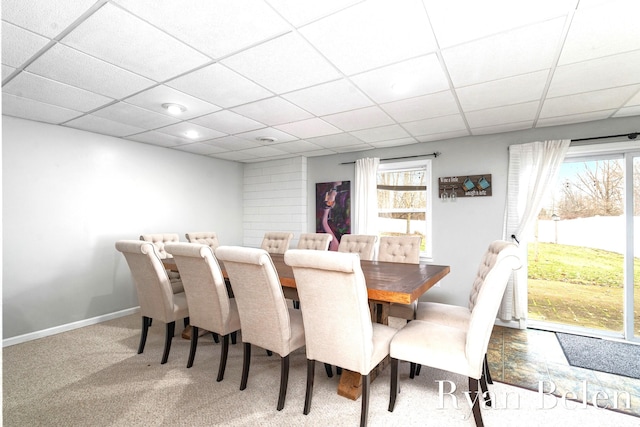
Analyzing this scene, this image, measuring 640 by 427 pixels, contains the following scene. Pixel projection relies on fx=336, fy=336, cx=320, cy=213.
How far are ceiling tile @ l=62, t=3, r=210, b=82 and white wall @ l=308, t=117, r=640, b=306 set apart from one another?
3.24 meters

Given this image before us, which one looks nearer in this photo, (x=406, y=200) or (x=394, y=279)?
(x=394, y=279)

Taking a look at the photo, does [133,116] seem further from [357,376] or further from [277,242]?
[357,376]

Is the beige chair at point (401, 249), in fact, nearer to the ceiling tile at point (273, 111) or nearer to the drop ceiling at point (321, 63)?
the drop ceiling at point (321, 63)

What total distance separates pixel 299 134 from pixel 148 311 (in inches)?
99.4

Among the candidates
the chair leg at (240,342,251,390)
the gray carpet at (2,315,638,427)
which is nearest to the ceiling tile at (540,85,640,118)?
the gray carpet at (2,315,638,427)

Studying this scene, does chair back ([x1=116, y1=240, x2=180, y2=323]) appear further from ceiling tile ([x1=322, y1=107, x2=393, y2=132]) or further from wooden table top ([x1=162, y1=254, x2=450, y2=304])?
ceiling tile ([x1=322, y1=107, x2=393, y2=132])

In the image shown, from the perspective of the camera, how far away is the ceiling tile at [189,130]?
3.80 meters

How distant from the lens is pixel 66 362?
300 cm

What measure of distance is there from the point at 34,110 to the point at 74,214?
1.20 m

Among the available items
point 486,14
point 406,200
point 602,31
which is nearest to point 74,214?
point 406,200

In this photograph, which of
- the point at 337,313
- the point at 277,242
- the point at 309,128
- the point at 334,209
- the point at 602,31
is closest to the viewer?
the point at 602,31

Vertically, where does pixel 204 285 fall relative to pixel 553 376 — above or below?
above

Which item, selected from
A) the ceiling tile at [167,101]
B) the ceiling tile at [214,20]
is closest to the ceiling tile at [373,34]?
the ceiling tile at [214,20]

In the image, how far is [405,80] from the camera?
262cm
